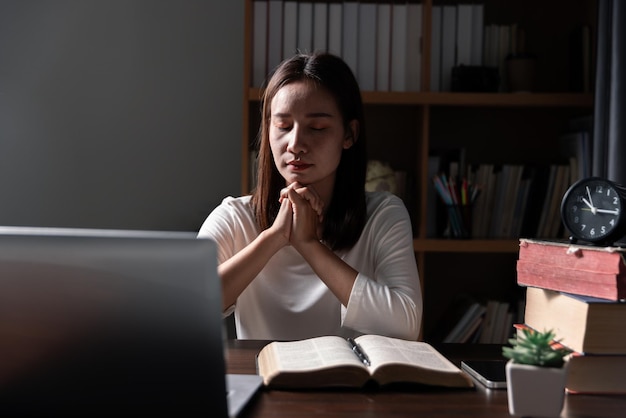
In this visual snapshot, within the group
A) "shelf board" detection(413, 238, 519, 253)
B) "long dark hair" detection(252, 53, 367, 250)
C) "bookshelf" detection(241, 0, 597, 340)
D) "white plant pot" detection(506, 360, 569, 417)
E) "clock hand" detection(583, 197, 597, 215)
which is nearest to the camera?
"white plant pot" detection(506, 360, 569, 417)

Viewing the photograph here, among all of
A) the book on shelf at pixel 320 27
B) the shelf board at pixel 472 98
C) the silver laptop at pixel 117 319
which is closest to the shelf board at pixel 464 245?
the shelf board at pixel 472 98

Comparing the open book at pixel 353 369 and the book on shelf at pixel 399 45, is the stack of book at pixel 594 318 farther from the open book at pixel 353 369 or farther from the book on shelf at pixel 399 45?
the book on shelf at pixel 399 45

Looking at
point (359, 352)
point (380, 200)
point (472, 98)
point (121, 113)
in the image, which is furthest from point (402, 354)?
point (121, 113)

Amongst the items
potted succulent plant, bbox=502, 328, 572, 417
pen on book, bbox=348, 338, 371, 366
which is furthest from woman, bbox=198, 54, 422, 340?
potted succulent plant, bbox=502, 328, 572, 417

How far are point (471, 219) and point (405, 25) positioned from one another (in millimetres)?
664

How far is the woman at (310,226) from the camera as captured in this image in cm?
159

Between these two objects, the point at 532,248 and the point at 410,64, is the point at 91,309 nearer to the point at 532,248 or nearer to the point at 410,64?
the point at 532,248

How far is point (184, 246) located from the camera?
0.72 m

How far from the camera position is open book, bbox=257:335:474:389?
3.41 feet

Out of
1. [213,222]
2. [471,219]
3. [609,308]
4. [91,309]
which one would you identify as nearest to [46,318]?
[91,309]

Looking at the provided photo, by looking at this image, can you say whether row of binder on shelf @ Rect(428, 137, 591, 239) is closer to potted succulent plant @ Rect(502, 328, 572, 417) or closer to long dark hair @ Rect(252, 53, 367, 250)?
long dark hair @ Rect(252, 53, 367, 250)

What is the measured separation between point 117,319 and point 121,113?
2.14 meters

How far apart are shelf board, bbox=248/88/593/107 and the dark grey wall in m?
0.46

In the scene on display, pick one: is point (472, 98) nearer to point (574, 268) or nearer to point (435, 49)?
point (435, 49)
